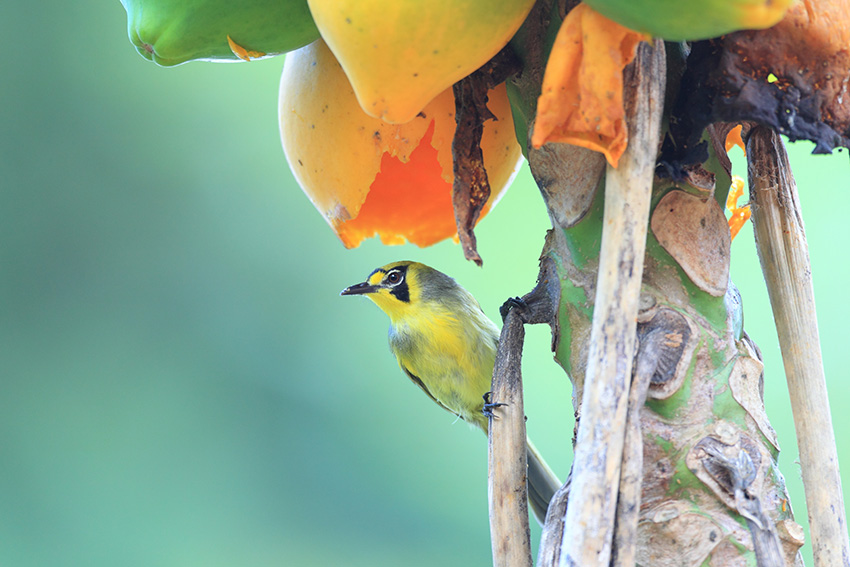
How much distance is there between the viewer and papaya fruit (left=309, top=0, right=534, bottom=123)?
252mm

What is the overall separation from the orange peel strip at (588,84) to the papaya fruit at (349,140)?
0.42 feet

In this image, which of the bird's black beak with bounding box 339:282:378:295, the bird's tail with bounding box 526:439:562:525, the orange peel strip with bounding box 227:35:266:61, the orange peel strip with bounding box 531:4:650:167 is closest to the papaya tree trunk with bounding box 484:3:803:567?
the orange peel strip with bounding box 531:4:650:167

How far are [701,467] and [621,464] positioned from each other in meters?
0.05

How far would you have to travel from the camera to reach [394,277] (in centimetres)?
126

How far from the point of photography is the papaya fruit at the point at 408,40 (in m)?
0.25

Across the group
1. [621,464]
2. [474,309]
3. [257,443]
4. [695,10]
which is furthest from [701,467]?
[474,309]

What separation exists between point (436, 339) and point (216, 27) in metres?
0.96

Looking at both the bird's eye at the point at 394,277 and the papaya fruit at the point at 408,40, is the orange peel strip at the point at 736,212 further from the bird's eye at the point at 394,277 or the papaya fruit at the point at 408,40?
the bird's eye at the point at 394,277

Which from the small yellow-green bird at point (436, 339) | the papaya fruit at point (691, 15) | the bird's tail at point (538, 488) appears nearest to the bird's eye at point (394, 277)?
the small yellow-green bird at point (436, 339)

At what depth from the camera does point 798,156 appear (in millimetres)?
1074

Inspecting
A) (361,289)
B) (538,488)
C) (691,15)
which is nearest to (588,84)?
(691,15)

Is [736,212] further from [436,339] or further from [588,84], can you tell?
[436,339]

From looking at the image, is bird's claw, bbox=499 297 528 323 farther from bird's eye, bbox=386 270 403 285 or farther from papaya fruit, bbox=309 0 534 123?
bird's eye, bbox=386 270 403 285

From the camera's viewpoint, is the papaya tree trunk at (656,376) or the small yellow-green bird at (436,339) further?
the small yellow-green bird at (436,339)
